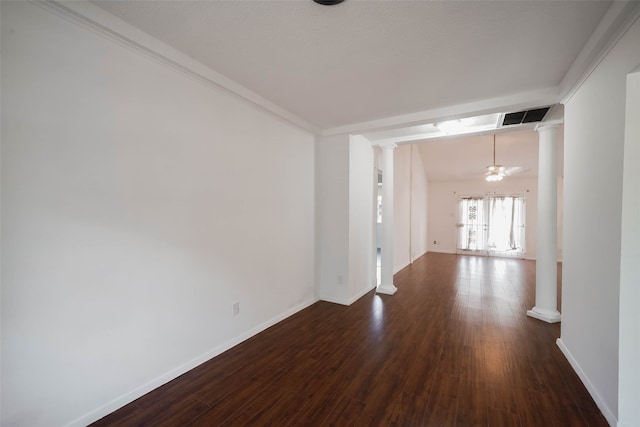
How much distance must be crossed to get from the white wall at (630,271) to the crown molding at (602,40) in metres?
0.31

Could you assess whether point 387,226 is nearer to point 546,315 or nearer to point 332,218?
point 332,218

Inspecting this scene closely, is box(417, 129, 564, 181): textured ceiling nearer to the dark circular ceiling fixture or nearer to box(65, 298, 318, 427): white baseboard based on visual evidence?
the dark circular ceiling fixture

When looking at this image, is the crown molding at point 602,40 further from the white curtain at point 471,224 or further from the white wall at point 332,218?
the white curtain at point 471,224

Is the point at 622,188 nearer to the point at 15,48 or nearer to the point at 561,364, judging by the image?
the point at 561,364

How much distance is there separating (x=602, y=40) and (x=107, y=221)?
333 centimetres

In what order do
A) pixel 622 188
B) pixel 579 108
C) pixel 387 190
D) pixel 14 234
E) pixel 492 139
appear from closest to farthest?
pixel 14 234 → pixel 622 188 → pixel 579 108 → pixel 387 190 → pixel 492 139

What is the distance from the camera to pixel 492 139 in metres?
5.64

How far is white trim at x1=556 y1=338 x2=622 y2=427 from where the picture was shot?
156cm

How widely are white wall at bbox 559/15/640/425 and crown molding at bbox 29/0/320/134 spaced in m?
2.71

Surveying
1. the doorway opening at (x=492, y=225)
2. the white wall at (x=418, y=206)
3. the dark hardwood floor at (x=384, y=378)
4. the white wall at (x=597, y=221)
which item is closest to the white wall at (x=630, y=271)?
the white wall at (x=597, y=221)

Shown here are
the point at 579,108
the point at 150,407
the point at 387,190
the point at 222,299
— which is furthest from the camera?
the point at 387,190

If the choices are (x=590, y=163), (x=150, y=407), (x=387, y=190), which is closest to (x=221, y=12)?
(x=150, y=407)

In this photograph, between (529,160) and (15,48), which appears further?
(529,160)

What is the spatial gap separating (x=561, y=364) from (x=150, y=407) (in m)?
3.25
